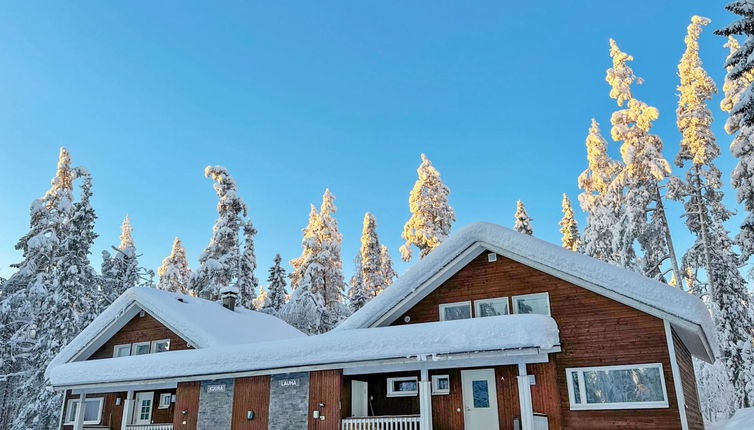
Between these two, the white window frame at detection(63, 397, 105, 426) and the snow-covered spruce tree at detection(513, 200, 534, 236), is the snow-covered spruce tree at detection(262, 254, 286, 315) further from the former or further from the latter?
the white window frame at detection(63, 397, 105, 426)

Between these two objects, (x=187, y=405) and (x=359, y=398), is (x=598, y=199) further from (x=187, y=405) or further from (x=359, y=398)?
(x=187, y=405)

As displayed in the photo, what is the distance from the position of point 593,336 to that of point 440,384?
4.46 m

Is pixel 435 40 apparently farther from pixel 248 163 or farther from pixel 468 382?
pixel 468 382

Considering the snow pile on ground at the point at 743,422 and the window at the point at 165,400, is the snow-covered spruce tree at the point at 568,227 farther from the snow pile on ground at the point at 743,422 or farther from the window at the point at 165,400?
the window at the point at 165,400

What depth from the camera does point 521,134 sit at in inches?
1356

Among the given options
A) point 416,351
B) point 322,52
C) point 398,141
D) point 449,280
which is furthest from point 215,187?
point 416,351

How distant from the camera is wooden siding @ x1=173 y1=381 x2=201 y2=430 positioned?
53.2 feet

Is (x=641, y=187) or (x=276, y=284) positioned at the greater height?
(x=641, y=187)

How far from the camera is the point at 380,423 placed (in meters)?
13.6

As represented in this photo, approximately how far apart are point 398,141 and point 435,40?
12.8 meters

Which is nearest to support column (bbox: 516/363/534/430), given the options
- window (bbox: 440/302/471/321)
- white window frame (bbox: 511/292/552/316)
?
white window frame (bbox: 511/292/552/316)

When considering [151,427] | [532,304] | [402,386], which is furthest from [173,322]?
[532,304]

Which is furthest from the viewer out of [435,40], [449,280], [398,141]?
[398,141]

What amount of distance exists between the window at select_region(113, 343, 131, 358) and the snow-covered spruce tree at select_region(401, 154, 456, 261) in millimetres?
17334
